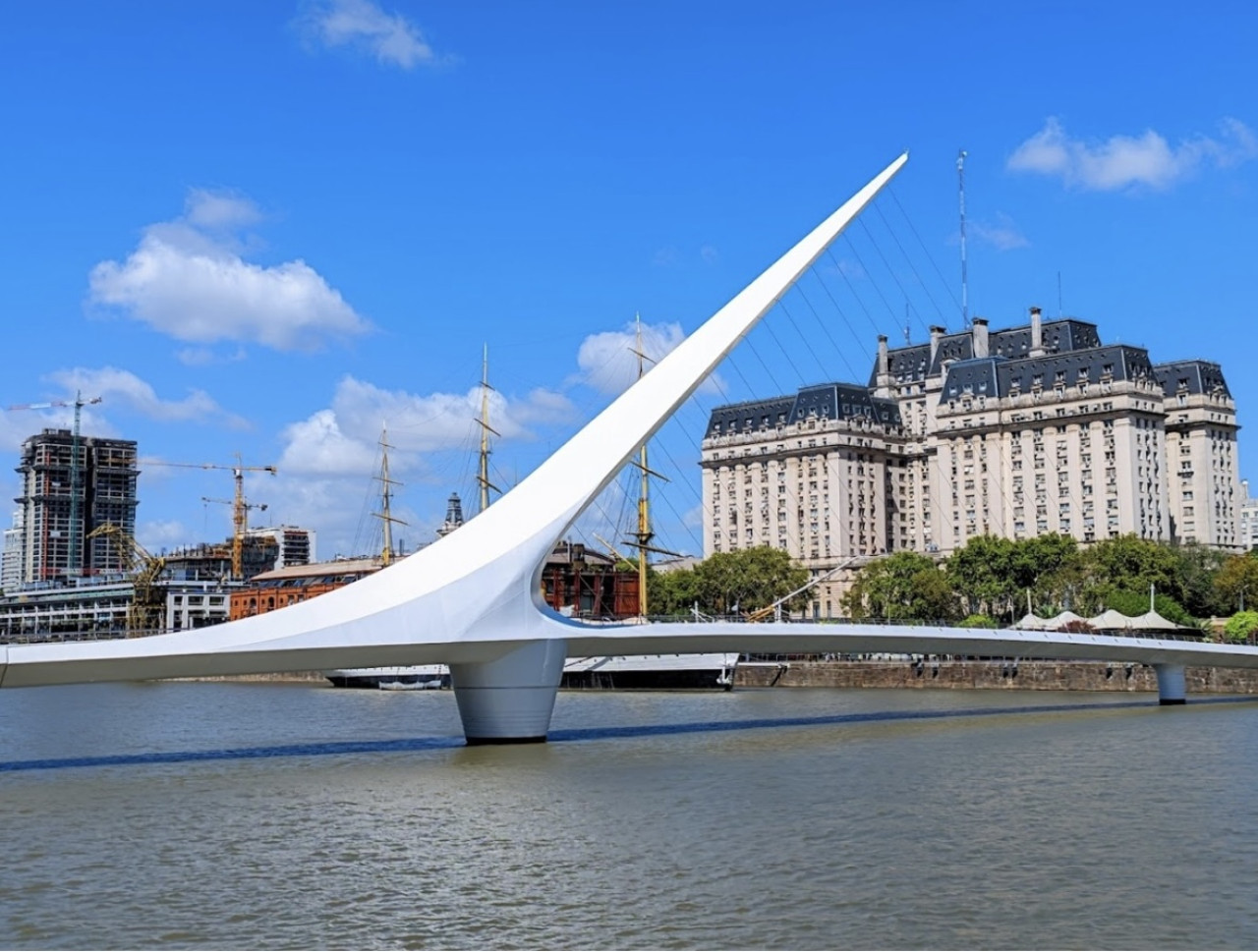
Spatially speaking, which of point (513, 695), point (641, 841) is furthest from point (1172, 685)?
point (641, 841)

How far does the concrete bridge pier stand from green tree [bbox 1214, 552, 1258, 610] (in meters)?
53.1

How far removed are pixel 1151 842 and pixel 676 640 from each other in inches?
618

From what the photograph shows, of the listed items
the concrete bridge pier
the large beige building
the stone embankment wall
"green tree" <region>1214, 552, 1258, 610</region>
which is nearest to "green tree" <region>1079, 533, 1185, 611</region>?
"green tree" <region>1214, 552, 1258, 610</region>

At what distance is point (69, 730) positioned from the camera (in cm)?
3925

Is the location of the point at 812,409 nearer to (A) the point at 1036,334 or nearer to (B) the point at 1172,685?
(A) the point at 1036,334

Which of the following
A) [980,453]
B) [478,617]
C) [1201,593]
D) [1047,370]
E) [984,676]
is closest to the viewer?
[478,617]

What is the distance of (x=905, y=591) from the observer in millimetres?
87812

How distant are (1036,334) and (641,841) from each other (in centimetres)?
9976

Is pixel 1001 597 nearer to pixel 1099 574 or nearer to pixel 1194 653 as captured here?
pixel 1099 574

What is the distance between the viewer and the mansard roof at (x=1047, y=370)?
4040 inches

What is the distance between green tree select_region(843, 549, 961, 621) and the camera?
86062mm

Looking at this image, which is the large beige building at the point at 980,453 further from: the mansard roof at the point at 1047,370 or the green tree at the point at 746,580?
the green tree at the point at 746,580

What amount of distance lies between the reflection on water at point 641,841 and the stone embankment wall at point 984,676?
778 inches

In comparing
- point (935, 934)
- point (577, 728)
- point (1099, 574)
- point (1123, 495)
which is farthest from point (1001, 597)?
point (935, 934)
